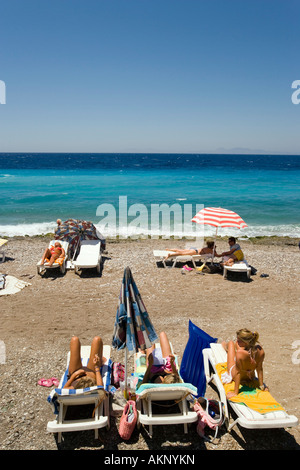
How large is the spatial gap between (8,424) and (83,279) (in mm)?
6108

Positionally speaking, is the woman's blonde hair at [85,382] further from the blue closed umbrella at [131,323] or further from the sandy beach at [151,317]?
the sandy beach at [151,317]

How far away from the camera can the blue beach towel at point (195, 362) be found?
Result: 16.0 feet

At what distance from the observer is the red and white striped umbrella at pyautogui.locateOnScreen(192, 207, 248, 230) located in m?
10.4

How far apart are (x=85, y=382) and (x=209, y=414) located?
5.95 ft

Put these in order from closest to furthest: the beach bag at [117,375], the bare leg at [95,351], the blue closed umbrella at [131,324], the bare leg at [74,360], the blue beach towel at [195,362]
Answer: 1. the blue closed umbrella at [131,324]
2. the bare leg at [74,360]
3. the bare leg at [95,351]
4. the blue beach towel at [195,362]
5. the beach bag at [117,375]

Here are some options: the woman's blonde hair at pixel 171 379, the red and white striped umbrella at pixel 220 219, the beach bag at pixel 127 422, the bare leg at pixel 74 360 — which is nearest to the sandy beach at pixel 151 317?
the beach bag at pixel 127 422

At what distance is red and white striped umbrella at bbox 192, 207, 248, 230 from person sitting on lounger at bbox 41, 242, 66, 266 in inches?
194

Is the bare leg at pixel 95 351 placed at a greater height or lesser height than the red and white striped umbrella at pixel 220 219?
lesser

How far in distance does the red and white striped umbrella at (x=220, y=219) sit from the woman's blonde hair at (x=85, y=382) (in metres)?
7.05

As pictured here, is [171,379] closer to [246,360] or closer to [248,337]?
[246,360]

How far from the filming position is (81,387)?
170 inches
